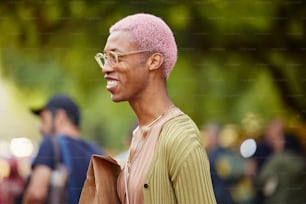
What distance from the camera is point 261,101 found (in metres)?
6.75

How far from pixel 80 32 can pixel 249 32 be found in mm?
1077

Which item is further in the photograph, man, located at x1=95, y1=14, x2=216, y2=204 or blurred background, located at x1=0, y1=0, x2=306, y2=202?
blurred background, located at x1=0, y1=0, x2=306, y2=202

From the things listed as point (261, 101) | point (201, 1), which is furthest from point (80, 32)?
point (261, 101)

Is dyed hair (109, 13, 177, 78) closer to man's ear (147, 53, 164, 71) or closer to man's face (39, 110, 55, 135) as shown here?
man's ear (147, 53, 164, 71)

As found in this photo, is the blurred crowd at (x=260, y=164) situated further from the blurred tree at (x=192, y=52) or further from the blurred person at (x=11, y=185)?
the blurred person at (x=11, y=185)

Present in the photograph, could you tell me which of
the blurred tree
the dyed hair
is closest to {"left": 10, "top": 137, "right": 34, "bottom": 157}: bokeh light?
the blurred tree

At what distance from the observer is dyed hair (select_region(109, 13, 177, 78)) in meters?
3.12

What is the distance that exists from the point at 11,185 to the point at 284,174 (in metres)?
1.74

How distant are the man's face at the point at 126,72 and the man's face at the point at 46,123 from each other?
3.60m

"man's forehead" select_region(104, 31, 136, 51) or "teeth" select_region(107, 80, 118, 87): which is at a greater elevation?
"man's forehead" select_region(104, 31, 136, 51)

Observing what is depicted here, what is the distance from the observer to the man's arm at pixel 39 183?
6.70m

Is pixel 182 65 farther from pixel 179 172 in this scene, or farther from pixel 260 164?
pixel 179 172

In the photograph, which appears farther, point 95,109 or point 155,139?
point 95,109

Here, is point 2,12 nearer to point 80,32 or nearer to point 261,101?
point 80,32
